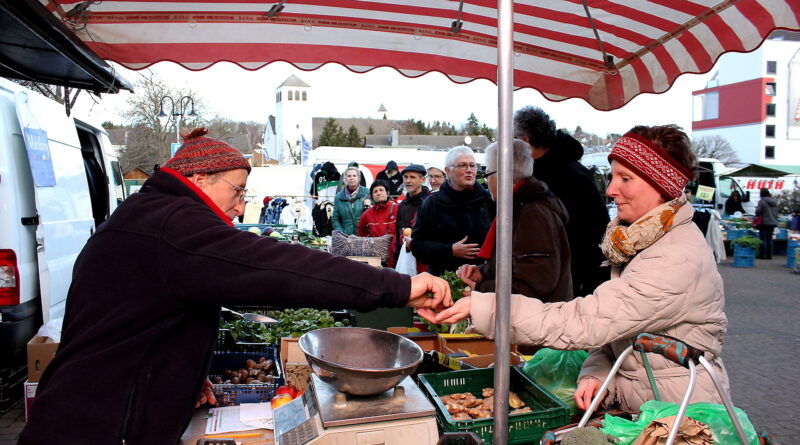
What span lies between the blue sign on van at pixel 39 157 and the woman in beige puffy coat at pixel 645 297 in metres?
3.86

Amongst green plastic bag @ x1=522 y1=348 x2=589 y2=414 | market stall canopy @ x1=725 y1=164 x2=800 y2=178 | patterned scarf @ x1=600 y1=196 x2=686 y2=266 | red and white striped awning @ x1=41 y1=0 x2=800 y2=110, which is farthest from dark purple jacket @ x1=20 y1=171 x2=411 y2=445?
market stall canopy @ x1=725 y1=164 x2=800 y2=178

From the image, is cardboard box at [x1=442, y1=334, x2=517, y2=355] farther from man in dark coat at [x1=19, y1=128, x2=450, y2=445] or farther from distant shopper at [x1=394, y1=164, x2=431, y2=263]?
distant shopper at [x1=394, y1=164, x2=431, y2=263]

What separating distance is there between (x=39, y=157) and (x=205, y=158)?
10.8 ft

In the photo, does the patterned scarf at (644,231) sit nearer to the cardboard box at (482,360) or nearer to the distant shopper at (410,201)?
the cardboard box at (482,360)

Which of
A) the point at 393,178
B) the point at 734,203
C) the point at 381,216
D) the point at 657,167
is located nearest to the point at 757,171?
the point at 734,203

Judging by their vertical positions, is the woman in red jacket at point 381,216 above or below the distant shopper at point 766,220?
above

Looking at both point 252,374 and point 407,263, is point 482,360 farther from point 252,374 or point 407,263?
point 407,263

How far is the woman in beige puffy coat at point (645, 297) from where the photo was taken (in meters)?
1.85

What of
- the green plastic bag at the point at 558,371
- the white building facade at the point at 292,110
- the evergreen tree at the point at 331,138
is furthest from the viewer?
the white building facade at the point at 292,110

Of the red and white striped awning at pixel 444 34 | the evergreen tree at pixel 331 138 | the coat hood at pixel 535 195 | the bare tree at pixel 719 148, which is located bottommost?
the coat hood at pixel 535 195

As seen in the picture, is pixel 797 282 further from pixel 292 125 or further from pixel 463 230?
pixel 292 125

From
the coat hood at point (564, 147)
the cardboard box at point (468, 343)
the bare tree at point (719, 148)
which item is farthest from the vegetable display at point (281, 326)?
the bare tree at point (719, 148)

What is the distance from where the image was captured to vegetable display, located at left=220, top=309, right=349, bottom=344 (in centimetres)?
333

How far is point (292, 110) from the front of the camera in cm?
8619
